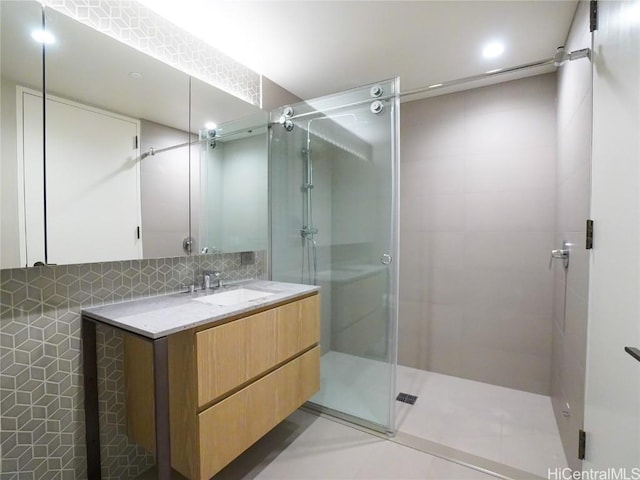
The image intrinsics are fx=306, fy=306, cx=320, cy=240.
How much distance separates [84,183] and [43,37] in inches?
23.2

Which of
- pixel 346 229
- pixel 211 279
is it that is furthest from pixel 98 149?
pixel 346 229

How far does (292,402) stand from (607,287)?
1.58 meters

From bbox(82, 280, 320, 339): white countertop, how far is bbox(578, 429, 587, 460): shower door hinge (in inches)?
58.6

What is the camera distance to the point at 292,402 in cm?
177

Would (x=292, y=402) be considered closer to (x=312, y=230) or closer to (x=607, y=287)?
(x=312, y=230)

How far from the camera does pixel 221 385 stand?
1.34m

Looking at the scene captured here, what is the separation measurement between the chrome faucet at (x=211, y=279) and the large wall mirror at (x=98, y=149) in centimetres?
17

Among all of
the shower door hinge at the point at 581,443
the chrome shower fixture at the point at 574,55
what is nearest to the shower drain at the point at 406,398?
the shower door hinge at the point at 581,443

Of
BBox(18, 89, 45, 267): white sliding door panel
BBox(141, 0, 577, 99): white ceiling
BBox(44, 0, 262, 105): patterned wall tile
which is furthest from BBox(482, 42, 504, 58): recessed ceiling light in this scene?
BBox(18, 89, 45, 267): white sliding door panel

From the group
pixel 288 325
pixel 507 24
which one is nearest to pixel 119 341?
pixel 288 325

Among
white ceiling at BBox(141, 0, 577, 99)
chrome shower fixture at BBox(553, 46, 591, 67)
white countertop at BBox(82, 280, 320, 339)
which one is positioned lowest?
white countertop at BBox(82, 280, 320, 339)

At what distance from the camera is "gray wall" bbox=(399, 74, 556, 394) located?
2.34 metres

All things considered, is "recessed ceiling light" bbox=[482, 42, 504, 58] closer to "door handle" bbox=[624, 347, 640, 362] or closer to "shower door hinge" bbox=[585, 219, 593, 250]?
"shower door hinge" bbox=[585, 219, 593, 250]

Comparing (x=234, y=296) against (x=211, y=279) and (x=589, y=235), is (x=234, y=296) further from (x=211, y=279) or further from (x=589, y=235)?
(x=589, y=235)
